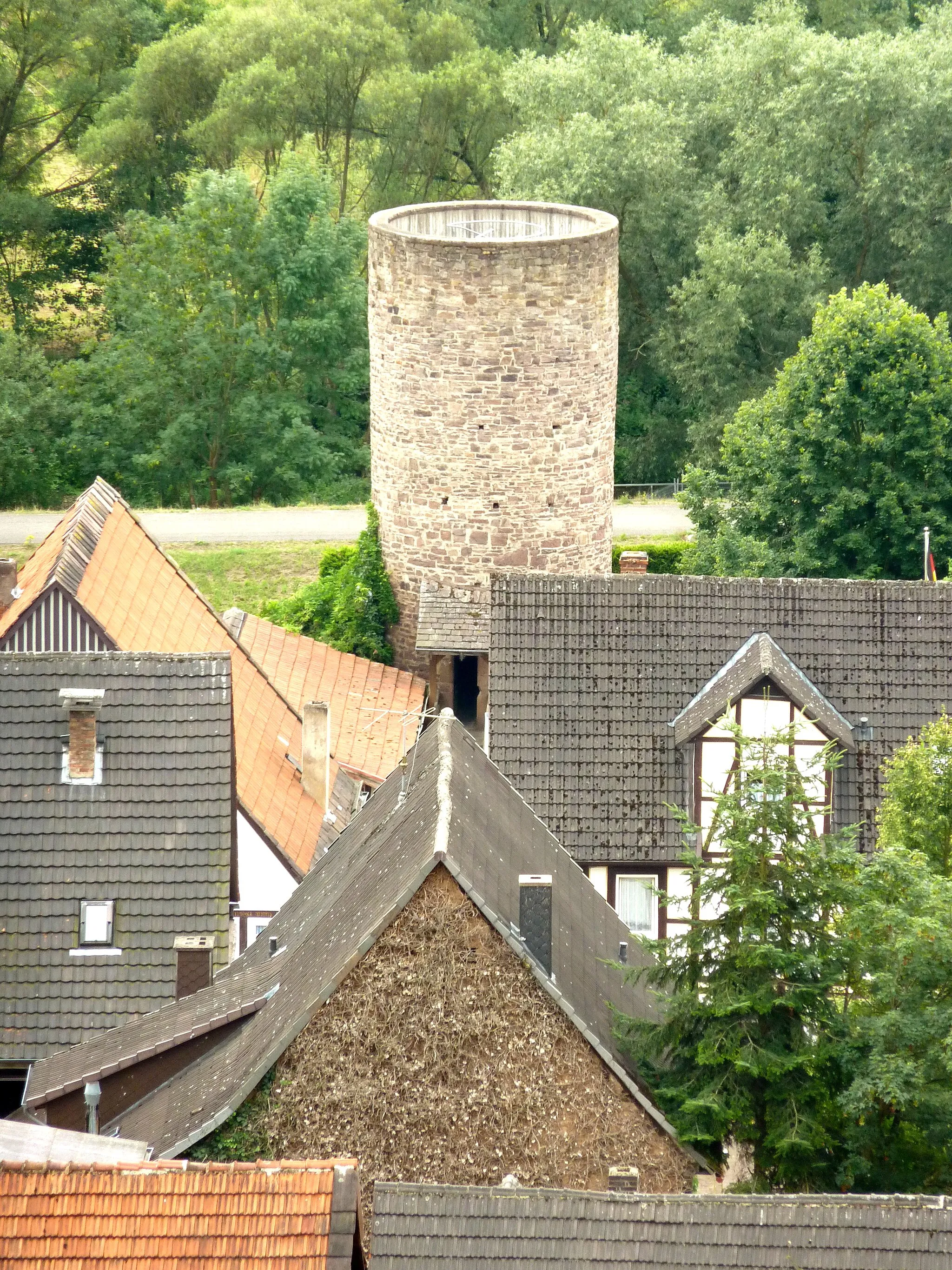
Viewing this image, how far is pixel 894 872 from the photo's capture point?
14844mm

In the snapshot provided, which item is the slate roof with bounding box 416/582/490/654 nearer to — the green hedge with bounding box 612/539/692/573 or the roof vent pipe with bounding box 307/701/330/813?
the green hedge with bounding box 612/539/692/573

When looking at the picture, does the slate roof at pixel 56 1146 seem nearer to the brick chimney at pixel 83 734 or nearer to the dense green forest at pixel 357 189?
the brick chimney at pixel 83 734

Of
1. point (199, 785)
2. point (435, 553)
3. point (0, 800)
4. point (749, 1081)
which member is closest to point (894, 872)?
point (749, 1081)

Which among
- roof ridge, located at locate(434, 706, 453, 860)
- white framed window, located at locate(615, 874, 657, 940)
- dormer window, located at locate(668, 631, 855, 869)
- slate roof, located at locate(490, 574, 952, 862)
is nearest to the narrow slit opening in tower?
slate roof, located at locate(490, 574, 952, 862)

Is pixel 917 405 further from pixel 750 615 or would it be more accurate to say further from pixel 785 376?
pixel 750 615

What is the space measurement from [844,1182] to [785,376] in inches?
764

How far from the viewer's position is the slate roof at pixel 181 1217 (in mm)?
10320

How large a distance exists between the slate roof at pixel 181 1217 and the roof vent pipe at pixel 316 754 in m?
12.2

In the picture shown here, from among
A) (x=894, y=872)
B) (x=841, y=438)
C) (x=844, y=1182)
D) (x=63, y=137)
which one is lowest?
(x=844, y=1182)

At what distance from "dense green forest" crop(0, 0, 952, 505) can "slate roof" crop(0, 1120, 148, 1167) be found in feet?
103

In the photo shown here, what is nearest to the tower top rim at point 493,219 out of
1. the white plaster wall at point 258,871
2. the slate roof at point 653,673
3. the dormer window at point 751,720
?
the slate roof at point 653,673

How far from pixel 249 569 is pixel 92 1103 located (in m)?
20.8

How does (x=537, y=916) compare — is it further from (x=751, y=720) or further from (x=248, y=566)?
(x=248, y=566)

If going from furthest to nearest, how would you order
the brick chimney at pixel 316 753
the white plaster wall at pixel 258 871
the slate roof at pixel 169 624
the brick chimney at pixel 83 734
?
1. the brick chimney at pixel 316 753
2. the slate roof at pixel 169 624
3. the white plaster wall at pixel 258 871
4. the brick chimney at pixel 83 734
